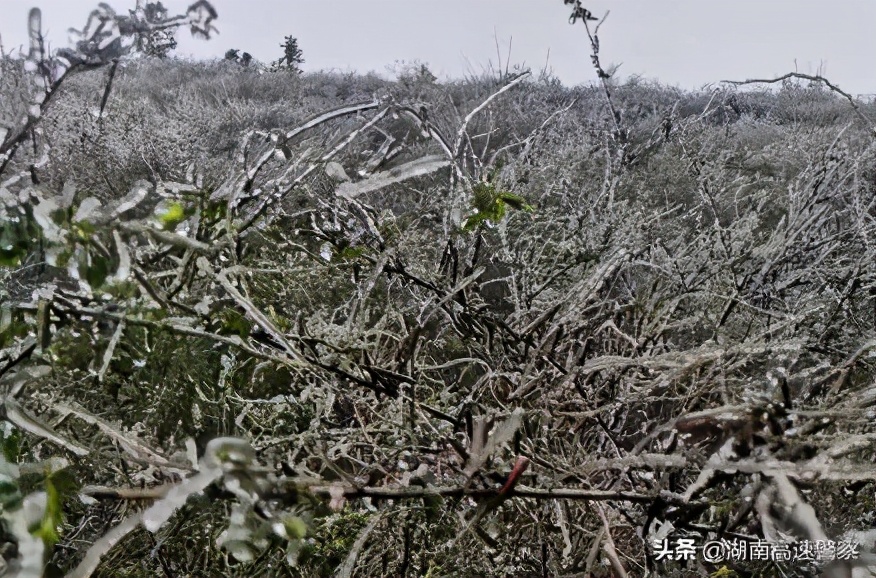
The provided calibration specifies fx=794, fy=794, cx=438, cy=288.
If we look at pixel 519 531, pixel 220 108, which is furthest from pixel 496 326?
pixel 220 108

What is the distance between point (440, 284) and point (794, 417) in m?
0.58

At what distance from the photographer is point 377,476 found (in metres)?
0.49

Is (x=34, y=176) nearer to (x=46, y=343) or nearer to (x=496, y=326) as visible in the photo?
(x=46, y=343)

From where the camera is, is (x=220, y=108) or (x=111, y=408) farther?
(x=220, y=108)

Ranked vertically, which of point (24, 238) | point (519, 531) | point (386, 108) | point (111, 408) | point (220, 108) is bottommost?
point (519, 531)

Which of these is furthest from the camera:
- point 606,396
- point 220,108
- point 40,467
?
point 220,108

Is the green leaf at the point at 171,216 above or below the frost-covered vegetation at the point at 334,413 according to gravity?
above

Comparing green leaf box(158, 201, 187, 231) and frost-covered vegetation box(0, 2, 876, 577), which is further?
green leaf box(158, 201, 187, 231)

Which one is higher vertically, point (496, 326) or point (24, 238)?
point (24, 238)

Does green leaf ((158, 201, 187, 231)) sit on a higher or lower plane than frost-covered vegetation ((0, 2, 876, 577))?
higher

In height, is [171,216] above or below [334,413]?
above

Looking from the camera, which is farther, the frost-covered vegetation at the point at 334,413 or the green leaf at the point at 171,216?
the green leaf at the point at 171,216

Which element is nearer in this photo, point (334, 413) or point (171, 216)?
point (171, 216)

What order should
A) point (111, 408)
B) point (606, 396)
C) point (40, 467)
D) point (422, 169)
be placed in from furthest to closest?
point (606, 396) → point (111, 408) → point (422, 169) → point (40, 467)
